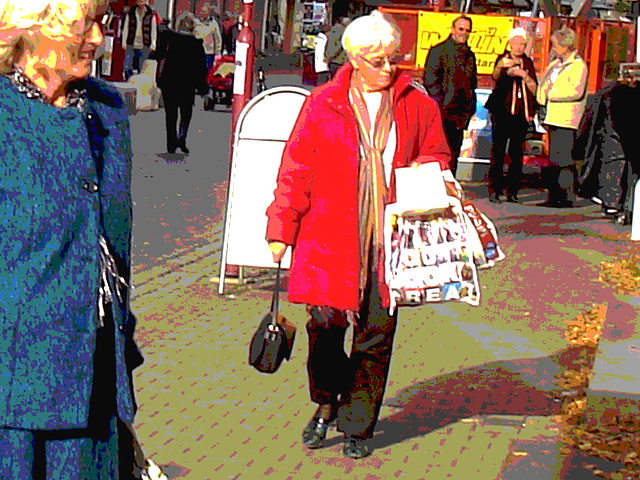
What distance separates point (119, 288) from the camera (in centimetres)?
329

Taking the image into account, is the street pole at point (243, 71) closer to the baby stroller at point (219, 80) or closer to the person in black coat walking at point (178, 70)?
the person in black coat walking at point (178, 70)

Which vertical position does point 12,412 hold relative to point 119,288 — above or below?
below

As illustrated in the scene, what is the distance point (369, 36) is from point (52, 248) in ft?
9.39

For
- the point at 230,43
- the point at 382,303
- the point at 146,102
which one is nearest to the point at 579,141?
the point at 382,303

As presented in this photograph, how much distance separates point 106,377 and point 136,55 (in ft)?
Result: 77.5

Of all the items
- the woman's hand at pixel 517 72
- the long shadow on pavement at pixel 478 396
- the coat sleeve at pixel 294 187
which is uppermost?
the woman's hand at pixel 517 72

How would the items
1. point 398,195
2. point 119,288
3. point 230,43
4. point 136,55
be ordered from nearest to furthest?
1. point 119,288
2. point 398,195
3. point 136,55
4. point 230,43

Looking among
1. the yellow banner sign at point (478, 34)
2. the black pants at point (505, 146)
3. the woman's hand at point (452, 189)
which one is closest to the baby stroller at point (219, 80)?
the yellow banner sign at point (478, 34)

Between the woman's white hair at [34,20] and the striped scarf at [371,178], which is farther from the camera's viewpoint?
the striped scarf at [371,178]

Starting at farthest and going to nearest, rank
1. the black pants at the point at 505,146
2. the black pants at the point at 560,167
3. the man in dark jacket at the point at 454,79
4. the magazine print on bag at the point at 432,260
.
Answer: the black pants at the point at 560,167, the black pants at the point at 505,146, the man in dark jacket at the point at 454,79, the magazine print on bag at the point at 432,260

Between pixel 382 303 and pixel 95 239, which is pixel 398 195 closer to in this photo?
pixel 382 303

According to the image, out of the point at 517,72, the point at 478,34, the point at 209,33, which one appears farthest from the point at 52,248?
the point at 209,33

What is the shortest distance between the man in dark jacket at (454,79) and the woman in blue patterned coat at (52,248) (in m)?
11.9

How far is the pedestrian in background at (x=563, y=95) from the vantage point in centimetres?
1522
